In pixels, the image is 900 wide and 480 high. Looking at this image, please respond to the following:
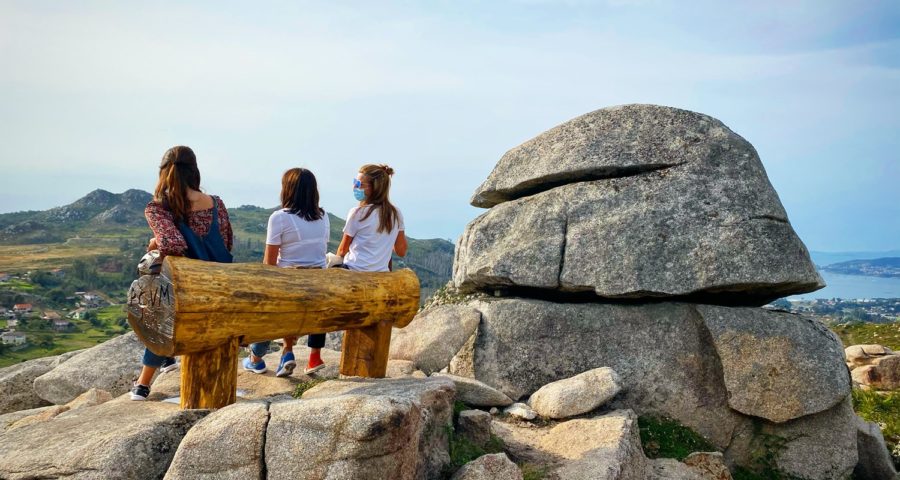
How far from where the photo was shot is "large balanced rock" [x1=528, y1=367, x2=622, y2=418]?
1405cm

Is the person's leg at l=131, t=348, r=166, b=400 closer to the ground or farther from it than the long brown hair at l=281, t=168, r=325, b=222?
closer to the ground

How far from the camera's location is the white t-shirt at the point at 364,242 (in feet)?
44.1

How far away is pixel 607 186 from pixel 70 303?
159m

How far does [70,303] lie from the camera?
151 m

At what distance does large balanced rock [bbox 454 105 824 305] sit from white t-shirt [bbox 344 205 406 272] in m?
4.33

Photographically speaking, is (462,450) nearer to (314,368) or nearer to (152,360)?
(314,368)

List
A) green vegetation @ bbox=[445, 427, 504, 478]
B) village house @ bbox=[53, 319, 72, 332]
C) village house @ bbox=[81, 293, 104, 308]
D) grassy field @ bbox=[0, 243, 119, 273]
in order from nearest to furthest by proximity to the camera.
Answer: green vegetation @ bbox=[445, 427, 504, 478] → village house @ bbox=[53, 319, 72, 332] → village house @ bbox=[81, 293, 104, 308] → grassy field @ bbox=[0, 243, 119, 273]

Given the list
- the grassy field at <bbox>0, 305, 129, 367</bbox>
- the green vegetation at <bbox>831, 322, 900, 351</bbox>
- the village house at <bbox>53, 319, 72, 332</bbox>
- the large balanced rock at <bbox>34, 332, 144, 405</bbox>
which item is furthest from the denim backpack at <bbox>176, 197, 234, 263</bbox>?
the village house at <bbox>53, 319, 72, 332</bbox>

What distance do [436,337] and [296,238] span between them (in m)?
5.31

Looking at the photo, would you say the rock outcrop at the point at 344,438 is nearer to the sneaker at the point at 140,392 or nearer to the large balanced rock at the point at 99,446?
the large balanced rock at the point at 99,446

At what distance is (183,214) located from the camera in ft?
37.7

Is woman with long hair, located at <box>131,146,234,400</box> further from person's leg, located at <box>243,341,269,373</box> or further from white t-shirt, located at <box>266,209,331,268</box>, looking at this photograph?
person's leg, located at <box>243,341,269,373</box>

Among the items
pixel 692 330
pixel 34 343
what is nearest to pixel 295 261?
pixel 692 330

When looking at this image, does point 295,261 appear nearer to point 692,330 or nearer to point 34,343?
point 692,330
